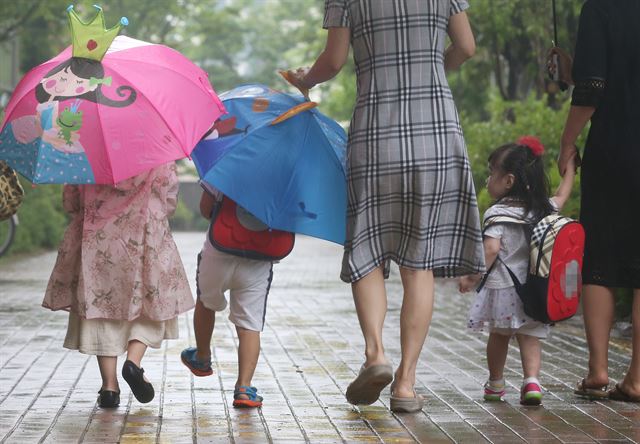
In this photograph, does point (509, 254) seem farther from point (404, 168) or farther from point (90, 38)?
point (90, 38)

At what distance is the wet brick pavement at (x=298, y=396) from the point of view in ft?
17.8

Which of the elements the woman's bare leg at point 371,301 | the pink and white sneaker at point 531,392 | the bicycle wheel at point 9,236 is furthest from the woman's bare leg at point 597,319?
the bicycle wheel at point 9,236

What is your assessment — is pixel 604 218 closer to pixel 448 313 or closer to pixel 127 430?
pixel 127 430

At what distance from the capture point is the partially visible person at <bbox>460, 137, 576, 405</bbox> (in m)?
6.40

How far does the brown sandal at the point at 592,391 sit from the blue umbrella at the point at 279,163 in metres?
1.45

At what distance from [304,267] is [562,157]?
1301 cm

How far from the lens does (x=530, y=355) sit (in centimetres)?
642

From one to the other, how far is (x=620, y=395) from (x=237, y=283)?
1882 mm

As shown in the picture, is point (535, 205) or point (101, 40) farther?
point (535, 205)

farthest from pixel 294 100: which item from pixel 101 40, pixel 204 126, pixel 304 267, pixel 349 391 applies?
pixel 304 267

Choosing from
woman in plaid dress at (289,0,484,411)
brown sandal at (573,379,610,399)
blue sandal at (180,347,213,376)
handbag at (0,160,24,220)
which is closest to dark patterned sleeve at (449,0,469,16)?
woman in plaid dress at (289,0,484,411)

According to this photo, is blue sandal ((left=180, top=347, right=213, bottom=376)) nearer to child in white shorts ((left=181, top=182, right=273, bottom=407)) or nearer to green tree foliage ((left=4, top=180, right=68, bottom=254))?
child in white shorts ((left=181, top=182, right=273, bottom=407))

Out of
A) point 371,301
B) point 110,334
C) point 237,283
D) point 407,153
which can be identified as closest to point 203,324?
point 237,283

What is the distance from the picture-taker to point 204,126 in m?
5.84
